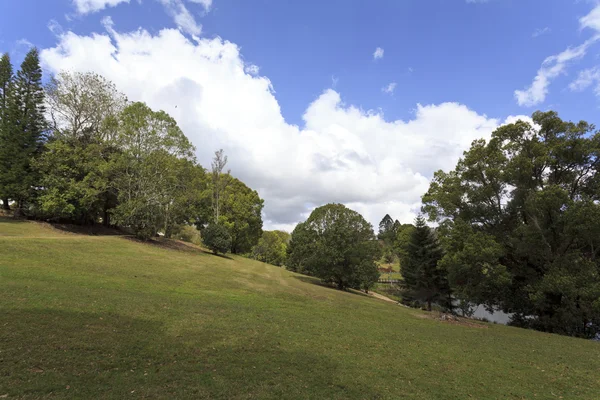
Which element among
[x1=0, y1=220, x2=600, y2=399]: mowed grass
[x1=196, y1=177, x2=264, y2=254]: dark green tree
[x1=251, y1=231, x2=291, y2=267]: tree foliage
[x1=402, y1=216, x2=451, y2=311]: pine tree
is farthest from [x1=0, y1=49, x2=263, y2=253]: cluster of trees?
[x1=251, y1=231, x2=291, y2=267]: tree foliage

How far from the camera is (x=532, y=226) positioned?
70.3 feet

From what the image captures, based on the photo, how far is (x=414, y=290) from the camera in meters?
33.7

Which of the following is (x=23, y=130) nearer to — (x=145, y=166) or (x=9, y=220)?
(x=9, y=220)

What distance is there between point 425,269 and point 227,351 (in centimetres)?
2879

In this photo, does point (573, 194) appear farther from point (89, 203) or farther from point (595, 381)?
point (89, 203)

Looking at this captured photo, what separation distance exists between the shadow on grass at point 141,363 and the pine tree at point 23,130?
31.2m

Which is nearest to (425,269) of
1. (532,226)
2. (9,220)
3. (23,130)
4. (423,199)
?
(423,199)

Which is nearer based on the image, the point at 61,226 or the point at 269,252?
the point at 61,226

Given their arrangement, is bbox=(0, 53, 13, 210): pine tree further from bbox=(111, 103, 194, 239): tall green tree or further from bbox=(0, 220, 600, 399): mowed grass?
bbox=(0, 220, 600, 399): mowed grass

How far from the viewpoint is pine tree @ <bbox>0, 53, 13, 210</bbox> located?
31.0m

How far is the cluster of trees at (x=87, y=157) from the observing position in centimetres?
3084

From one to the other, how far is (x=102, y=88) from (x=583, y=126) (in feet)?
154

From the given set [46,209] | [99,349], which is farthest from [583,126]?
[46,209]

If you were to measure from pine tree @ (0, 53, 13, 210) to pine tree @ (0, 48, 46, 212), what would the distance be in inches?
3.0
